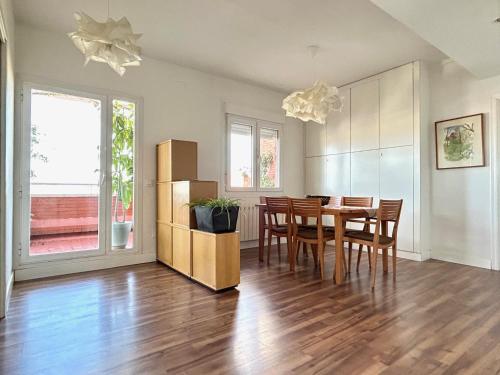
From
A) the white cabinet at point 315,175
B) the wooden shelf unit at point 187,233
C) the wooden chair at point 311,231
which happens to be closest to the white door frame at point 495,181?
the wooden chair at point 311,231

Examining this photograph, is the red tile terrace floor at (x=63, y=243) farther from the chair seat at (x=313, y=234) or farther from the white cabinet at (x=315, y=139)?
the white cabinet at (x=315, y=139)

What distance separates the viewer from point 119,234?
12.8ft

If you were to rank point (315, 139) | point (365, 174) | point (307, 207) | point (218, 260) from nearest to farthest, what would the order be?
point (218, 260), point (307, 207), point (365, 174), point (315, 139)

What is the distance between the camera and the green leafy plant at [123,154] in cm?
388

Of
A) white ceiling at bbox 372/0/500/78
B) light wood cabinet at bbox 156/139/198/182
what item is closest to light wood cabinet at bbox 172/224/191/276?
light wood cabinet at bbox 156/139/198/182

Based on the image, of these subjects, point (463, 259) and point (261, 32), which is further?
point (463, 259)

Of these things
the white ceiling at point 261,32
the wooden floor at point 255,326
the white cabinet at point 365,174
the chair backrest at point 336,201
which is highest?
the white ceiling at point 261,32

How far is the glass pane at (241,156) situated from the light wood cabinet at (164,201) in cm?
135

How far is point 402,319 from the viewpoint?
2.25m

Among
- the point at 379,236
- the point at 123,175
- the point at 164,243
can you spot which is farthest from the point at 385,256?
the point at 123,175

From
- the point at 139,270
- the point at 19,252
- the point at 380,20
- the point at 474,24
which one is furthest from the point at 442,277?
the point at 19,252

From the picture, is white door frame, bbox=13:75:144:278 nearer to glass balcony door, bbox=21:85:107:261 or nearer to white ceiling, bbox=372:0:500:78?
glass balcony door, bbox=21:85:107:261

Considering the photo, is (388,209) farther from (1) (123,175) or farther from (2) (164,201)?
(1) (123,175)

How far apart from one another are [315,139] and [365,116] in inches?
44.1
